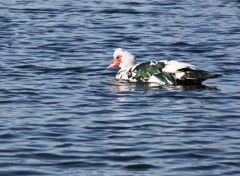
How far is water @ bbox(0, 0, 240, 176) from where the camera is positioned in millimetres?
11414

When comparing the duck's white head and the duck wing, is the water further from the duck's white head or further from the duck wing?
the duck's white head

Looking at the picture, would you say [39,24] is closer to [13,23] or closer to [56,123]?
[13,23]

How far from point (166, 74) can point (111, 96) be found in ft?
3.88

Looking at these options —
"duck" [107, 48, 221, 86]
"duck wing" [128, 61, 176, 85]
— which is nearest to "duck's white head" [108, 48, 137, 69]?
Answer: "duck" [107, 48, 221, 86]

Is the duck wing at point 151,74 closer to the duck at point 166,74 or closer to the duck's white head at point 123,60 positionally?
the duck at point 166,74

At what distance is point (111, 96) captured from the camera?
15.5 metres

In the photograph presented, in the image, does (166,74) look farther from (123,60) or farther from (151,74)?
(123,60)

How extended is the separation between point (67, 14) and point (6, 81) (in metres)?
8.98

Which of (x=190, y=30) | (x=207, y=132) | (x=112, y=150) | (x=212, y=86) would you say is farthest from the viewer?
(x=190, y=30)

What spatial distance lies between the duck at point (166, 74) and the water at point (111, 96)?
17cm

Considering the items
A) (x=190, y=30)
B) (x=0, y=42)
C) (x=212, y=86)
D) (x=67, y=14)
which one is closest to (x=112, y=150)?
(x=212, y=86)

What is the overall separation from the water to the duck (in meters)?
0.17

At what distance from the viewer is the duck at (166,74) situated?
16062 millimetres

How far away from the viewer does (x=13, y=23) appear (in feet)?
78.5
